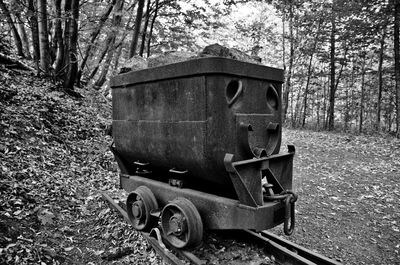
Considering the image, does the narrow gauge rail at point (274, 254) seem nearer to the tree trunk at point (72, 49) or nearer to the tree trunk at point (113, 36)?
the tree trunk at point (72, 49)

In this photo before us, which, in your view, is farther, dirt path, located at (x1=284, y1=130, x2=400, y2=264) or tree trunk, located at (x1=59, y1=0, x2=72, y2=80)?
tree trunk, located at (x1=59, y1=0, x2=72, y2=80)

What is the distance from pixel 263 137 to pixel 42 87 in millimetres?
7403

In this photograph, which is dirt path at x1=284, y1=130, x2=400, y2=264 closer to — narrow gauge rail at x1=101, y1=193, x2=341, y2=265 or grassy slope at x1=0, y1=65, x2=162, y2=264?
narrow gauge rail at x1=101, y1=193, x2=341, y2=265

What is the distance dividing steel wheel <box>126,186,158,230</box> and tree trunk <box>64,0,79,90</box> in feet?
22.2

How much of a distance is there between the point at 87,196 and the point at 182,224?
9.30 feet

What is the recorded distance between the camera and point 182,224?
2.89 m

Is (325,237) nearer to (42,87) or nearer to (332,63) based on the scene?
(42,87)

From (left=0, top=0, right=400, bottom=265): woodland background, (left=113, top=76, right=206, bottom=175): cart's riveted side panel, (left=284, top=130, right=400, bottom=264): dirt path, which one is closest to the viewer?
(left=113, top=76, right=206, bottom=175): cart's riveted side panel

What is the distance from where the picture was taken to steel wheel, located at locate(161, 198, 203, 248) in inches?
112

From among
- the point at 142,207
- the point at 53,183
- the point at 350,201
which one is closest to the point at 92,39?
the point at 53,183

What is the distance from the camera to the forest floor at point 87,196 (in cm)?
340

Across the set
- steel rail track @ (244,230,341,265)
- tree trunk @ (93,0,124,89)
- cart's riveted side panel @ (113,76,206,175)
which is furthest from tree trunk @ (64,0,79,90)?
steel rail track @ (244,230,341,265)

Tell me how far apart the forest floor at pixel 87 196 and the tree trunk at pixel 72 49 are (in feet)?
2.10

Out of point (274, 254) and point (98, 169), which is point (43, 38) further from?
point (274, 254)
